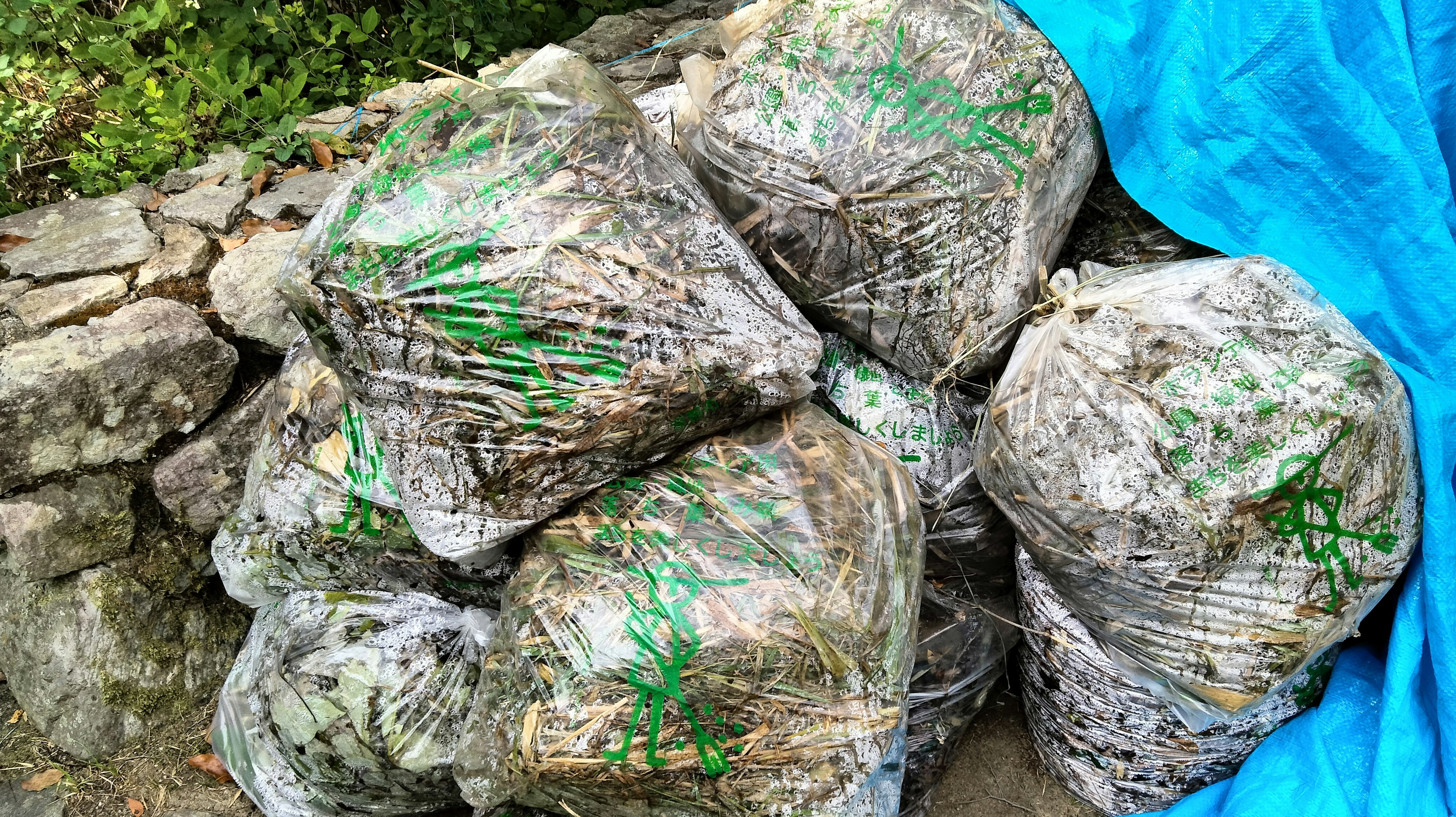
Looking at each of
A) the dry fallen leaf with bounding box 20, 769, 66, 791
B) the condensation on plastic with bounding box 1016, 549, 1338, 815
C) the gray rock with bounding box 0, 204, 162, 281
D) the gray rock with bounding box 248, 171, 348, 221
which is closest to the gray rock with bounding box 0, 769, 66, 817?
the dry fallen leaf with bounding box 20, 769, 66, 791

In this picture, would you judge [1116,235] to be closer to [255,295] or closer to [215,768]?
[255,295]

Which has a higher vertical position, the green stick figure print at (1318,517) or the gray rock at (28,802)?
the green stick figure print at (1318,517)

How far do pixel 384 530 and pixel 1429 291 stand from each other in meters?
1.59

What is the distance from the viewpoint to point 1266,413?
3.76ft

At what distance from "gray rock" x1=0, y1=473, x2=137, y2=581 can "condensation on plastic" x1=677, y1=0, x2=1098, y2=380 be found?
4.30ft

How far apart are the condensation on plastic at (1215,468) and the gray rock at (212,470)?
1.45 m

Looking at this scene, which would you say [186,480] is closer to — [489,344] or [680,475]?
[489,344]

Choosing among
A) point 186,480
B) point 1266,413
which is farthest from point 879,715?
point 186,480

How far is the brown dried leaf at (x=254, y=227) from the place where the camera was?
2.03 metres

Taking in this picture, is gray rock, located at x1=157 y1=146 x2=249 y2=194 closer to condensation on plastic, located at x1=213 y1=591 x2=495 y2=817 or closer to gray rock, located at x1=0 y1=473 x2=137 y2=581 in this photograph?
gray rock, located at x1=0 y1=473 x2=137 y2=581

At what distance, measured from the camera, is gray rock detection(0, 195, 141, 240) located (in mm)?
2016

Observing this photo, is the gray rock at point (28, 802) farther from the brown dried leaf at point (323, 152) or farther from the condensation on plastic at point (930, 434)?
the condensation on plastic at point (930, 434)

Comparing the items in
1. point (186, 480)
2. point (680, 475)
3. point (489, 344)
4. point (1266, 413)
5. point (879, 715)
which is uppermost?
point (1266, 413)

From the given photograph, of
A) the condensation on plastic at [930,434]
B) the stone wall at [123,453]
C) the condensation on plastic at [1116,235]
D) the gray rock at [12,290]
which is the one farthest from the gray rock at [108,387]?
the condensation on plastic at [1116,235]
